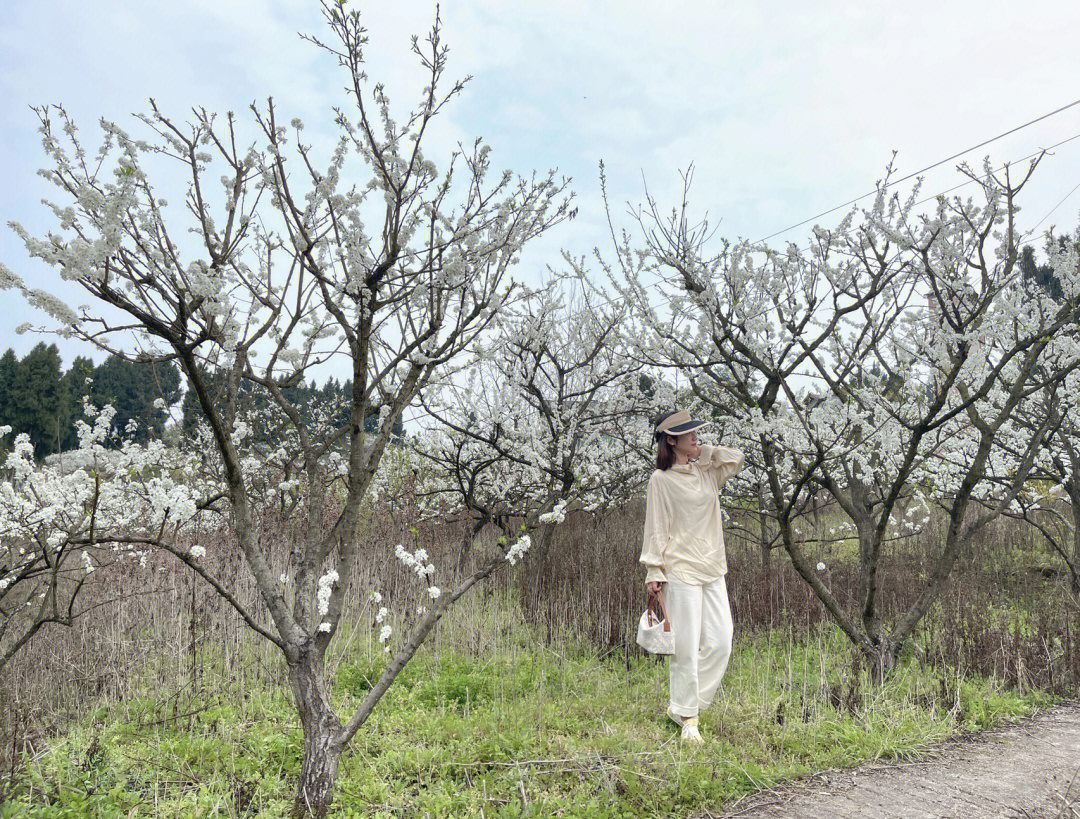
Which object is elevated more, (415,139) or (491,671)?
(415,139)

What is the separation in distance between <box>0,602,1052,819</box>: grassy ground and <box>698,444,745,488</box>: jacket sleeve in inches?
53.2

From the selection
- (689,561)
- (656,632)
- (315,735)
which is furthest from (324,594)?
(689,561)

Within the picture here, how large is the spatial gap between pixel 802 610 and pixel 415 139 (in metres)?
5.65

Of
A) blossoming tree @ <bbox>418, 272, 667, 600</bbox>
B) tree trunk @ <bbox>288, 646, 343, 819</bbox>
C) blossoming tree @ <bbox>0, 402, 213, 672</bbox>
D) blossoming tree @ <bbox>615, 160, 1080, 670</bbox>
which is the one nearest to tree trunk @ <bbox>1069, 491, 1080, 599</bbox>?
blossoming tree @ <bbox>615, 160, 1080, 670</bbox>

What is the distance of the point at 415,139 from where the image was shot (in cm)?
296

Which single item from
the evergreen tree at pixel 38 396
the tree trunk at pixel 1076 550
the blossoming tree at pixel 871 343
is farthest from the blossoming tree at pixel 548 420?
the evergreen tree at pixel 38 396

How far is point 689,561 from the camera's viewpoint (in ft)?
13.6

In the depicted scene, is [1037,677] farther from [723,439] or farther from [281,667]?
[281,667]

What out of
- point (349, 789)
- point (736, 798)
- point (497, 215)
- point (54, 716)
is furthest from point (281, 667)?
point (497, 215)

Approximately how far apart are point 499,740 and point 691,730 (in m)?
1.07

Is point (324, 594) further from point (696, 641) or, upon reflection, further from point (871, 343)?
point (871, 343)

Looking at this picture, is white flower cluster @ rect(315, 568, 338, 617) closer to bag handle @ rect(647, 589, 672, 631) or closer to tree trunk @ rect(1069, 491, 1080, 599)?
bag handle @ rect(647, 589, 672, 631)

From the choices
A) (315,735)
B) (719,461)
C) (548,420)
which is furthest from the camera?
(548,420)

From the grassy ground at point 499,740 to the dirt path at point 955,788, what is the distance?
114 millimetres
